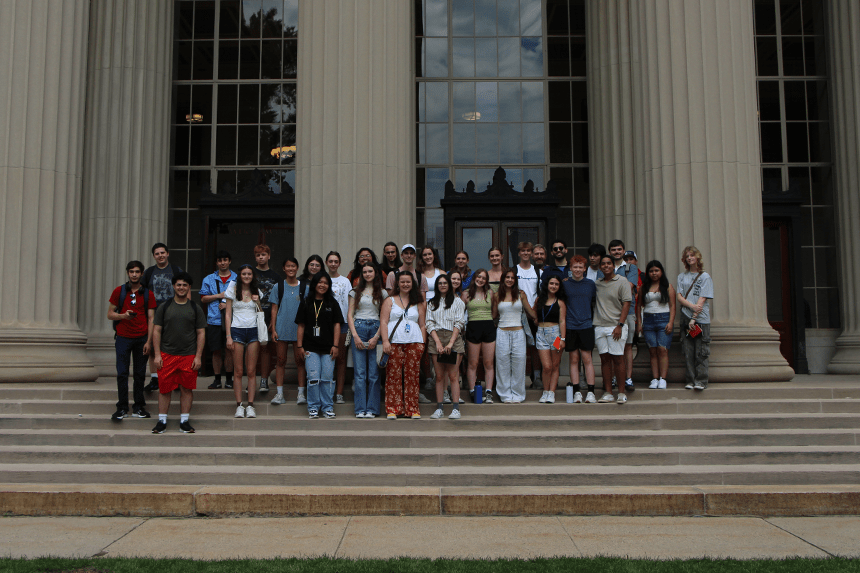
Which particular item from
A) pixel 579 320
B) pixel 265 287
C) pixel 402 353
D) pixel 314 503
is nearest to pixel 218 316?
Result: pixel 265 287

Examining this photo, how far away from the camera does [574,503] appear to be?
6250mm

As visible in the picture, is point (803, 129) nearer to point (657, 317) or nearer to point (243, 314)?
point (657, 317)

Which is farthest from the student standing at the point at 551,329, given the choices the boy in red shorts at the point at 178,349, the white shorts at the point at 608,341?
the boy in red shorts at the point at 178,349

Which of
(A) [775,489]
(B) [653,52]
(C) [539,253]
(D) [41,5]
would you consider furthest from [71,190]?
(A) [775,489]

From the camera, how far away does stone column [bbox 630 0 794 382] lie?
9875mm

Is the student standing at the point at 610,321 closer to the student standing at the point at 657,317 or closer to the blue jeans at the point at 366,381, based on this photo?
the student standing at the point at 657,317

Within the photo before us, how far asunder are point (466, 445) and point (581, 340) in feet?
7.43

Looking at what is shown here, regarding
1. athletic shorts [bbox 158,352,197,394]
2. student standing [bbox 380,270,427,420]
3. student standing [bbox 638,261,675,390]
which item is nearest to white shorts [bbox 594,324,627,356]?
student standing [bbox 638,261,675,390]

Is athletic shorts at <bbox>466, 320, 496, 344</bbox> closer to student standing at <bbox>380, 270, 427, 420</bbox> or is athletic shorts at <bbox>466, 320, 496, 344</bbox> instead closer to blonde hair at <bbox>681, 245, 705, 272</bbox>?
student standing at <bbox>380, 270, 427, 420</bbox>

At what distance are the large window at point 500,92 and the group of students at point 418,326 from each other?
5430 mm

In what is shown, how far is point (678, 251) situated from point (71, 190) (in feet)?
31.0

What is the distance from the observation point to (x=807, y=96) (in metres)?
14.7

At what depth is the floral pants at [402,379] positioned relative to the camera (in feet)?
26.7

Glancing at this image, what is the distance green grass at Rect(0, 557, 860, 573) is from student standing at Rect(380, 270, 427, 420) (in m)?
3.30
